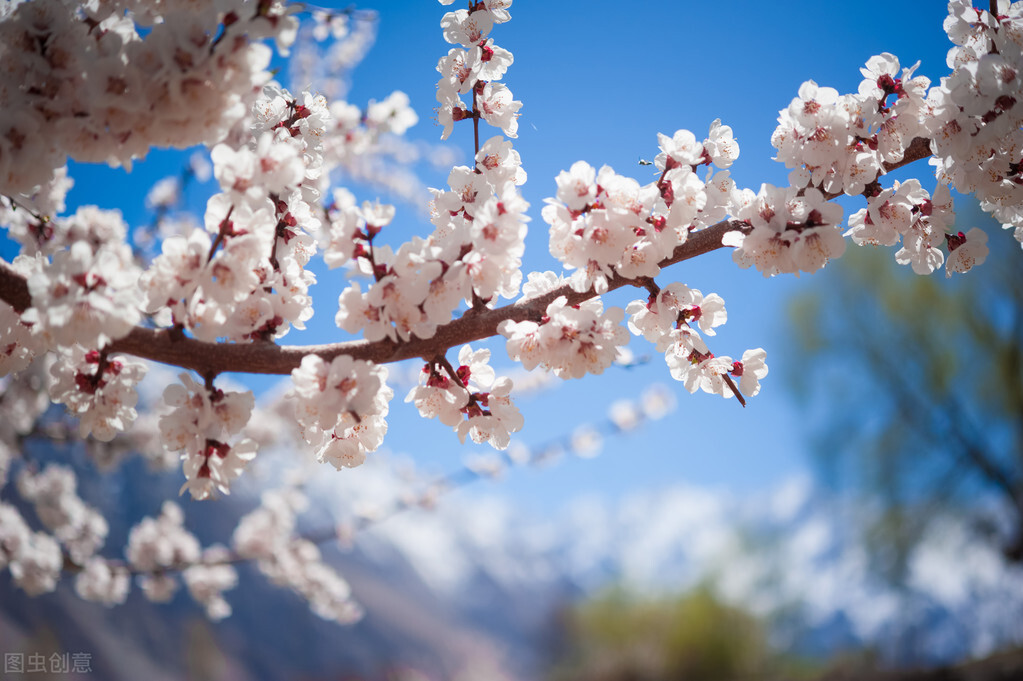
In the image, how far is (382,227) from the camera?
92 centimetres

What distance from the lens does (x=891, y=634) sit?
784 cm

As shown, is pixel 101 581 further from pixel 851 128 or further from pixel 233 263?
pixel 851 128

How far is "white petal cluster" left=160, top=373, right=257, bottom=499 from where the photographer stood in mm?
938

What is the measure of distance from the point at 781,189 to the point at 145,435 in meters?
4.17

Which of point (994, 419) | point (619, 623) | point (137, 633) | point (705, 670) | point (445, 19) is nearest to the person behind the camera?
point (445, 19)

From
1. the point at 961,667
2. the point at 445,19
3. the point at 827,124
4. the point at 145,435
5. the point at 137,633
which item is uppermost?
the point at 137,633

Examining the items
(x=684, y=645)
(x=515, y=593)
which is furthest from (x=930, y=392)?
(x=515, y=593)

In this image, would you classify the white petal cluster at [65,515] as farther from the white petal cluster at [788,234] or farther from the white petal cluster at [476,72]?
the white petal cluster at [788,234]

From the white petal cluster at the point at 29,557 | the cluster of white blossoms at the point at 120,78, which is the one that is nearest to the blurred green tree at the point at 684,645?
the white petal cluster at the point at 29,557

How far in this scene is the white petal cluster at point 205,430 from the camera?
36.9 inches

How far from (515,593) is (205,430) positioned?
10832 centimetres

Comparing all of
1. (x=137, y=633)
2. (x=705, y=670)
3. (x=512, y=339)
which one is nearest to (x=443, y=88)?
(x=512, y=339)

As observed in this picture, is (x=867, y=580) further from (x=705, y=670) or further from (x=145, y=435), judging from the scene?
(x=145, y=435)

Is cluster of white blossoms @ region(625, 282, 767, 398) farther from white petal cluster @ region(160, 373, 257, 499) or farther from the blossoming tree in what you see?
white petal cluster @ region(160, 373, 257, 499)
